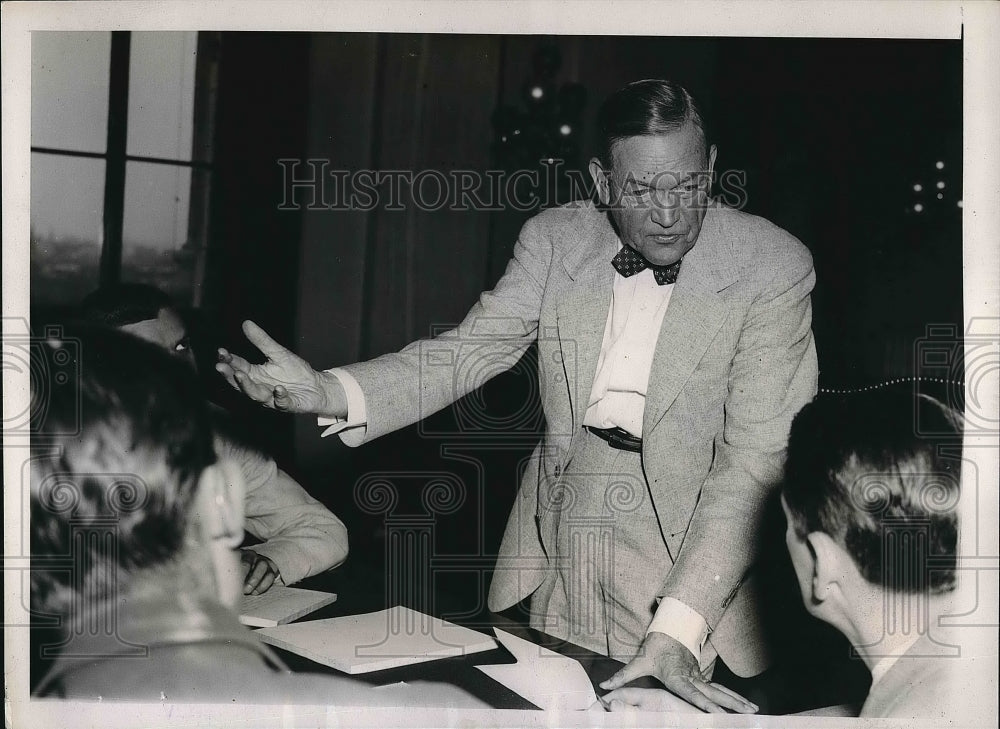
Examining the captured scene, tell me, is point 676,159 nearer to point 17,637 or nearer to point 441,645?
point 441,645

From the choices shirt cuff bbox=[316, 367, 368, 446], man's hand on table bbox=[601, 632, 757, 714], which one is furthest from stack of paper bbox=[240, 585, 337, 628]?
man's hand on table bbox=[601, 632, 757, 714]

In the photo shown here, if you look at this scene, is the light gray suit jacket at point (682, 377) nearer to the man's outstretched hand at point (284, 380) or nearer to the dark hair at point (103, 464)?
the man's outstretched hand at point (284, 380)

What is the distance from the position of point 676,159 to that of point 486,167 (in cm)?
51

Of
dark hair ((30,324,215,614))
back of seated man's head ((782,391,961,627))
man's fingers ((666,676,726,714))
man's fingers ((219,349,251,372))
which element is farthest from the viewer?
dark hair ((30,324,215,614))

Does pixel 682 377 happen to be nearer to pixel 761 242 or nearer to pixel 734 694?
pixel 761 242

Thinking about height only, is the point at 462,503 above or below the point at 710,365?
below

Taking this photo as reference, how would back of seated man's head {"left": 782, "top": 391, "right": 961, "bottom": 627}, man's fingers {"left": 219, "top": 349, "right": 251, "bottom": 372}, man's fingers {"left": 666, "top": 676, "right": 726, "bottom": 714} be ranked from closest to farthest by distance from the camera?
man's fingers {"left": 666, "top": 676, "right": 726, "bottom": 714} → back of seated man's head {"left": 782, "top": 391, "right": 961, "bottom": 627} → man's fingers {"left": 219, "top": 349, "right": 251, "bottom": 372}

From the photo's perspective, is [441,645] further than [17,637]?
No

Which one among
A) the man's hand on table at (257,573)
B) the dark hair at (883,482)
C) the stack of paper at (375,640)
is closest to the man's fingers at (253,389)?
the man's hand on table at (257,573)


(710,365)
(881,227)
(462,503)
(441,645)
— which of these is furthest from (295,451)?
(881,227)

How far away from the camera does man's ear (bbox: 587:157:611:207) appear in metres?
2.37

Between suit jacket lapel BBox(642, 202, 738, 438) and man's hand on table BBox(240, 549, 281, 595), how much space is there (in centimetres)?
105

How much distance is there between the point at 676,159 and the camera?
7.52ft

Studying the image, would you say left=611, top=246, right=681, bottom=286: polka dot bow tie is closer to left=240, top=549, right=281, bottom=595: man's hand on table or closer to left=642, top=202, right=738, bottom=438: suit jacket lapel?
left=642, top=202, right=738, bottom=438: suit jacket lapel
